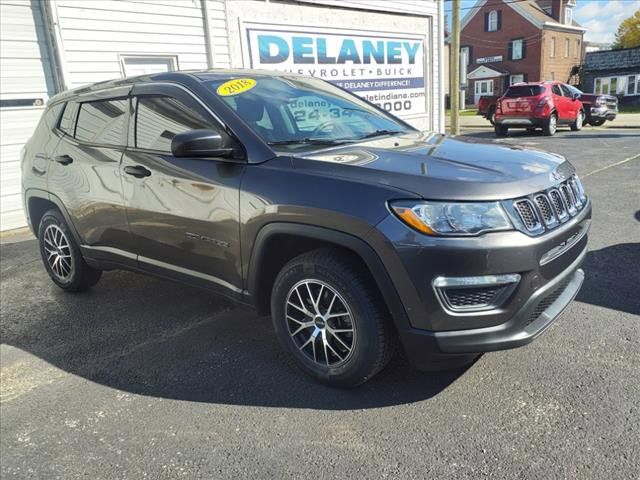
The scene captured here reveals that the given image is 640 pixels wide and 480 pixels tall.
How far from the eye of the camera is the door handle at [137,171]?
3630 mm

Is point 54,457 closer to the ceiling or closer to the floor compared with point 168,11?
closer to the floor

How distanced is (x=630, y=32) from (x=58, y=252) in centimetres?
6002

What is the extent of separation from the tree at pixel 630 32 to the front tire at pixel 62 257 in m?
57.8

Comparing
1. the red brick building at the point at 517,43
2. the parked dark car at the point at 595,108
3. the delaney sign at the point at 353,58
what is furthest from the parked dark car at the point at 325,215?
the red brick building at the point at 517,43

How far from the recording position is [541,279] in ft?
8.66

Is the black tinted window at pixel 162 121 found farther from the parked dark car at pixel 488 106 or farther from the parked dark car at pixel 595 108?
the parked dark car at pixel 488 106

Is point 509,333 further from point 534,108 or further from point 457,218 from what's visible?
point 534,108

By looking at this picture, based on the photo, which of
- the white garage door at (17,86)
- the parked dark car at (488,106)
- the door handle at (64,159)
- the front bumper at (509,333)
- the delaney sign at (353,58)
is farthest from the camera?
the parked dark car at (488,106)

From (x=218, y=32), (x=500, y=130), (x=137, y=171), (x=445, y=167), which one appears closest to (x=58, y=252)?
(x=137, y=171)

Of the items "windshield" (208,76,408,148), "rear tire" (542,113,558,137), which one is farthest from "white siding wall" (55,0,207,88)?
"rear tire" (542,113,558,137)

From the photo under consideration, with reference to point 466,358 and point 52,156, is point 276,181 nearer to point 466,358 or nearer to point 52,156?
point 466,358

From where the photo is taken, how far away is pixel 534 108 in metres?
17.6

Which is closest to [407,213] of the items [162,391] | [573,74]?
[162,391]

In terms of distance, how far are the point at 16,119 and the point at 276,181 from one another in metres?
6.23
